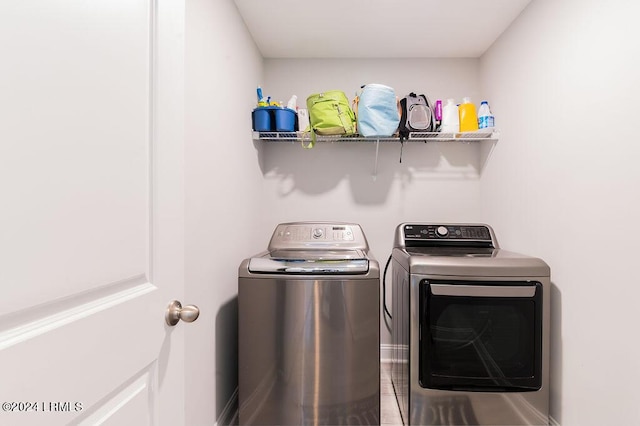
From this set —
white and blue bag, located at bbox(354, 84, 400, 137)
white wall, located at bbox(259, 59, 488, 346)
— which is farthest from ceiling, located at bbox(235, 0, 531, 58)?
white and blue bag, located at bbox(354, 84, 400, 137)

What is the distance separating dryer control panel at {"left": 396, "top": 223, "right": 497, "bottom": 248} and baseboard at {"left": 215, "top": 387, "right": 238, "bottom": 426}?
1408 millimetres

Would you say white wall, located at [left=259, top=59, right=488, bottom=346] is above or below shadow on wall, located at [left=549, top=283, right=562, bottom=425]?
above

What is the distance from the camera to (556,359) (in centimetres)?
162

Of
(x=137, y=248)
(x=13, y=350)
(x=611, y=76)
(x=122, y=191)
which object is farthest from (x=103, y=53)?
(x=611, y=76)

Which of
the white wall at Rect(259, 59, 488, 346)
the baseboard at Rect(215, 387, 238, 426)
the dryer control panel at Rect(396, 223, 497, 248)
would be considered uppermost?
the white wall at Rect(259, 59, 488, 346)

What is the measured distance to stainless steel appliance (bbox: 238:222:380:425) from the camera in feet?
5.17

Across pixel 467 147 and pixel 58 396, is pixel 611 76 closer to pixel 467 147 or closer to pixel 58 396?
pixel 467 147

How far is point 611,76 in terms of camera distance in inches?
51.7

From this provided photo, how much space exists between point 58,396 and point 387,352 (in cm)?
237

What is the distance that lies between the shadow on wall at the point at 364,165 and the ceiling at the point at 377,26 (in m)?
0.70

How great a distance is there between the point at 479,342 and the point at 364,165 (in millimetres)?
1475

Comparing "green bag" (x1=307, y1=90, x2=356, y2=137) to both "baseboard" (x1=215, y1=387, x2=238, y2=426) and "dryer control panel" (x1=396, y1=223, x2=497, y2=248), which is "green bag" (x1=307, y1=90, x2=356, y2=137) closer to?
"dryer control panel" (x1=396, y1=223, x2=497, y2=248)

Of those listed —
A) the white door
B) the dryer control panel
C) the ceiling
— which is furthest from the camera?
the dryer control panel

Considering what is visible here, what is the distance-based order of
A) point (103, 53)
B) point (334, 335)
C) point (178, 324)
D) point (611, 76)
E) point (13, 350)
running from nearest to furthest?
1. point (13, 350)
2. point (103, 53)
3. point (178, 324)
4. point (611, 76)
5. point (334, 335)
